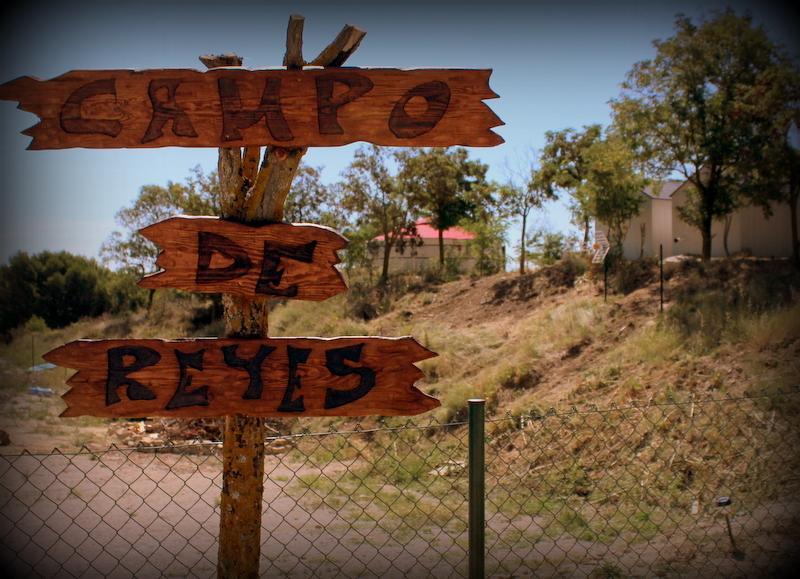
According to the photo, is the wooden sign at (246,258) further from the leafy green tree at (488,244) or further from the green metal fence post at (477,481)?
the leafy green tree at (488,244)

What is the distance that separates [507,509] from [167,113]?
6543mm

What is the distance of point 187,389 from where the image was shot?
320 cm

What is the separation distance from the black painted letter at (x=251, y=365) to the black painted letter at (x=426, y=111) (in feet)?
3.86

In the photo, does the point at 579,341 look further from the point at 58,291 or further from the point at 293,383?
the point at 58,291

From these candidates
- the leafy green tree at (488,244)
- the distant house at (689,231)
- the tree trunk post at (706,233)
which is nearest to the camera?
the tree trunk post at (706,233)

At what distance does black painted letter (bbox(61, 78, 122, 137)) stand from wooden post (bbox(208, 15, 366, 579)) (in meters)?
0.61

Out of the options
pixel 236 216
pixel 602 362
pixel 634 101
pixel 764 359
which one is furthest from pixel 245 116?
pixel 634 101

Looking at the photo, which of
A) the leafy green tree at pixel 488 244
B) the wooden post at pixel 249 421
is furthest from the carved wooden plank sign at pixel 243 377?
the leafy green tree at pixel 488 244

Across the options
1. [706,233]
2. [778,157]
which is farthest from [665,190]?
[778,157]

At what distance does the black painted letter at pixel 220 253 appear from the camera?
10.6ft

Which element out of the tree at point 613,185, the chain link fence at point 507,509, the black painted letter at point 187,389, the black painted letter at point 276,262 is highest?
the tree at point 613,185

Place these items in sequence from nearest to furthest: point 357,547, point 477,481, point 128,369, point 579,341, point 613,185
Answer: point 128,369 < point 477,481 < point 357,547 < point 579,341 < point 613,185

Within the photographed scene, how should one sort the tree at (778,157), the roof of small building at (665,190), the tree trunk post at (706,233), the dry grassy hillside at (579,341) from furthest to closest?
the roof of small building at (665,190), the tree trunk post at (706,233), the tree at (778,157), the dry grassy hillside at (579,341)

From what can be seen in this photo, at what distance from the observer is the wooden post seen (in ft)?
11.0
